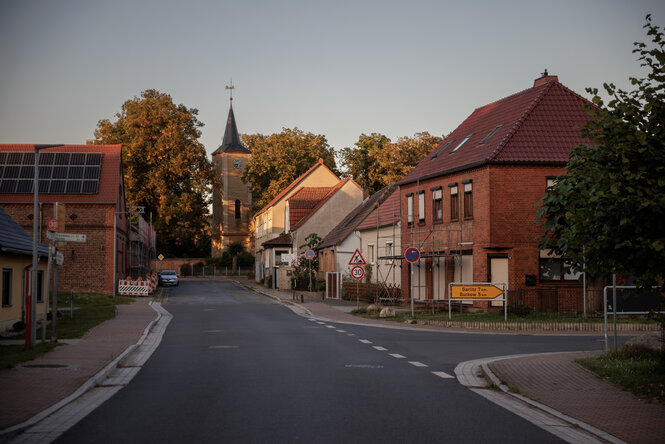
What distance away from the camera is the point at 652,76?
1038 centimetres

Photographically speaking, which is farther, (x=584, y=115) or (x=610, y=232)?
(x=584, y=115)

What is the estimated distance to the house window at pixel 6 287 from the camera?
2309cm

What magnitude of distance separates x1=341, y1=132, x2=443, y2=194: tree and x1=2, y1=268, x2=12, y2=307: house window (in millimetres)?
45092

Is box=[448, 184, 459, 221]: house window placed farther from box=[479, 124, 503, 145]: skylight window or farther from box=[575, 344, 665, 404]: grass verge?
box=[575, 344, 665, 404]: grass verge

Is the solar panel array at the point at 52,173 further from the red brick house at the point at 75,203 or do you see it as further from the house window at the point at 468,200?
the house window at the point at 468,200

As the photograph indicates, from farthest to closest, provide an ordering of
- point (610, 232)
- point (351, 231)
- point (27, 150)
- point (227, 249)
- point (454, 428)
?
1. point (227, 249)
2. point (27, 150)
3. point (351, 231)
4. point (610, 232)
5. point (454, 428)

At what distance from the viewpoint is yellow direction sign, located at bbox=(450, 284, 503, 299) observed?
26.9 m

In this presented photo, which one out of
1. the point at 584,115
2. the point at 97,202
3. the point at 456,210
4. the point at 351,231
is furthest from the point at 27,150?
the point at 584,115

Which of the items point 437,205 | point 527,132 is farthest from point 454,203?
point 527,132

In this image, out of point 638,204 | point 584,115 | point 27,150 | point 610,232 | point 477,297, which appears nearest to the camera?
point 638,204

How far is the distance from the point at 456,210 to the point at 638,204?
25.0 metres

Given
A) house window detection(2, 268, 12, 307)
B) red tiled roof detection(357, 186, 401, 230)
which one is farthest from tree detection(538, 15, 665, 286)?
red tiled roof detection(357, 186, 401, 230)

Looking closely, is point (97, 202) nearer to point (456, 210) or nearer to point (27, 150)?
point (27, 150)

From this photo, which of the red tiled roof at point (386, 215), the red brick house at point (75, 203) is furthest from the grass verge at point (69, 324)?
the red tiled roof at point (386, 215)
